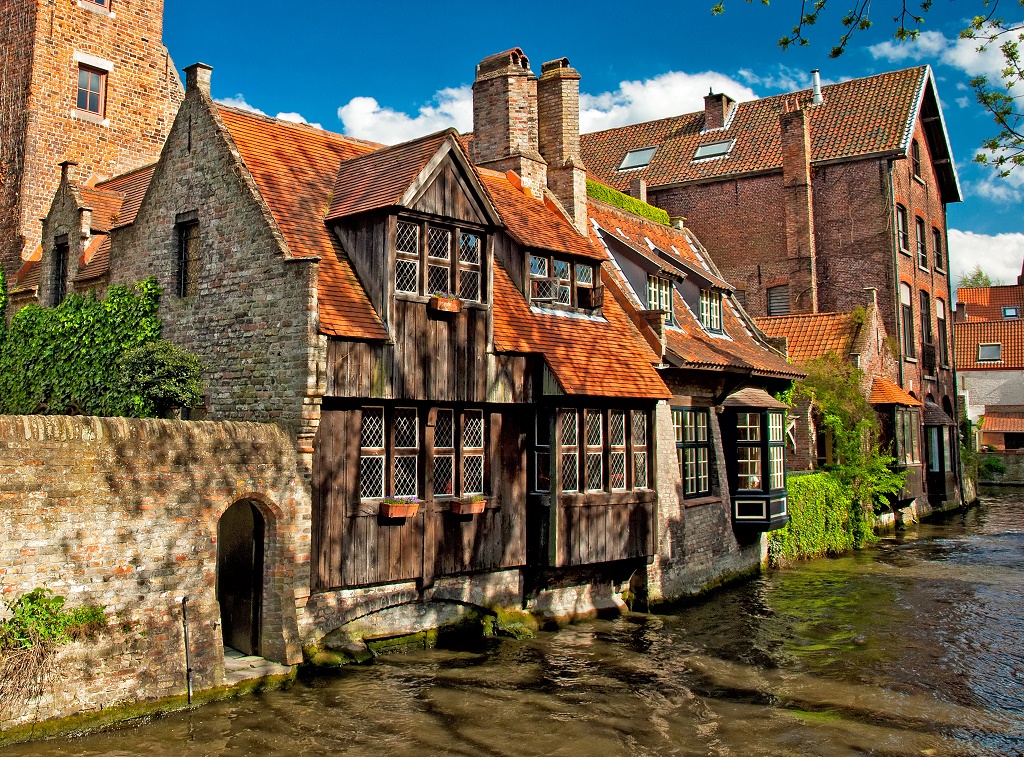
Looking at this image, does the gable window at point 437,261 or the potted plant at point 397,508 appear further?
the gable window at point 437,261

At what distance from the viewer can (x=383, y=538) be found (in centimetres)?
1329

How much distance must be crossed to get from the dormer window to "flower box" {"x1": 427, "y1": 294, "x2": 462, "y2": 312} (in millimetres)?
2821

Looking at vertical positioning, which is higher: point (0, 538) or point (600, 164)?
point (600, 164)

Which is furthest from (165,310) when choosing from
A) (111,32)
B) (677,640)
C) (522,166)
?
(111,32)

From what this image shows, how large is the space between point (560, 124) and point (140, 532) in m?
14.1

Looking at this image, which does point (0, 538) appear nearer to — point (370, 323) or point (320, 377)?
point (320, 377)

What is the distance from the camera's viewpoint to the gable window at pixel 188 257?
1484cm

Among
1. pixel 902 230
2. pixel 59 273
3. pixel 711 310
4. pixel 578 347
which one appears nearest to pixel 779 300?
pixel 902 230

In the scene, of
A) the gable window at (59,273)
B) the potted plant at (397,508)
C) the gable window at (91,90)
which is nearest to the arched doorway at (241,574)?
the potted plant at (397,508)

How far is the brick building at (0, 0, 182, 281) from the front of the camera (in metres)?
24.1

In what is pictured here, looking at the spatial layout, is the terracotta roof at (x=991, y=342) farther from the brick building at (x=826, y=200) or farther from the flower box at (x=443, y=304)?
the flower box at (x=443, y=304)

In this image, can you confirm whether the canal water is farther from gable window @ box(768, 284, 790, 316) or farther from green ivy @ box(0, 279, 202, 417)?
gable window @ box(768, 284, 790, 316)

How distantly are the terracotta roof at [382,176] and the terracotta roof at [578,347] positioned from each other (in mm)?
2951

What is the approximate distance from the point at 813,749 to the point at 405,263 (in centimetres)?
874
